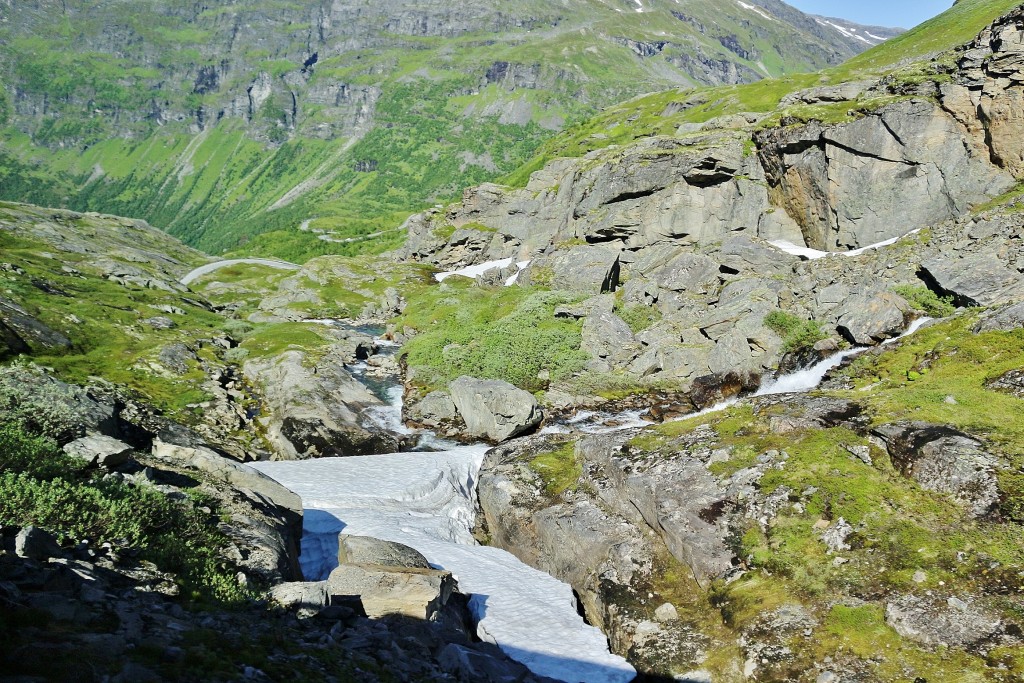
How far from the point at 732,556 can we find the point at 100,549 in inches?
725

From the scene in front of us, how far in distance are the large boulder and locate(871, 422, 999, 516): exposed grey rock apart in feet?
78.7

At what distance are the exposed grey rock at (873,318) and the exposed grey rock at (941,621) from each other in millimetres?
27511

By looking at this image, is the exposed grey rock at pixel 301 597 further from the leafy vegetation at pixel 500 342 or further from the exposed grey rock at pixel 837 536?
the leafy vegetation at pixel 500 342

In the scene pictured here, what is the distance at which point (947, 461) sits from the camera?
18.7 meters

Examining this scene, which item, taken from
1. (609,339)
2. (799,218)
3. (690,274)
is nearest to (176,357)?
(609,339)

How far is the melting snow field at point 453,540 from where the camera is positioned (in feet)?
63.0

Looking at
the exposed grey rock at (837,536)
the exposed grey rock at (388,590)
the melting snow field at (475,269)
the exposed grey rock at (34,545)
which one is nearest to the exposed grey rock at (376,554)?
the exposed grey rock at (388,590)

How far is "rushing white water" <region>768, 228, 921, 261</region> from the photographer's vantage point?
52.8m

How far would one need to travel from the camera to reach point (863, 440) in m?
21.5

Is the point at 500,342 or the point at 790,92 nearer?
the point at 500,342

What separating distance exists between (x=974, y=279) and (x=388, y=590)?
141ft

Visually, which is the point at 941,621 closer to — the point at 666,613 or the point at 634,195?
the point at 666,613

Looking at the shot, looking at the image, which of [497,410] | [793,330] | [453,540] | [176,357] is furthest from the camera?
[176,357]

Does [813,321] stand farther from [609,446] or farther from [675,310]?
[609,446]
